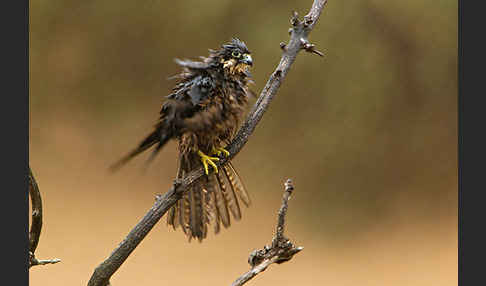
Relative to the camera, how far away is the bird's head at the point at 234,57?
1598mm

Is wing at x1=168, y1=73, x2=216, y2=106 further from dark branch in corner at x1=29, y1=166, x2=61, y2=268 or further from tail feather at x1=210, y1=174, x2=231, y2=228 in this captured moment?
dark branch in corner at x1=29, y1=166, x2=61, y2=268

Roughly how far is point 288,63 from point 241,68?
0.48 ft

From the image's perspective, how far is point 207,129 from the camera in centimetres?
155

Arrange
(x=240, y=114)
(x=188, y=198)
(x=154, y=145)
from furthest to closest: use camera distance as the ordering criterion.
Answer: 1. (x=188, y=198)
2. (x=240, y=114)
3. (x=154, y=145)

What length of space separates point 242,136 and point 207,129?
0.13 meters

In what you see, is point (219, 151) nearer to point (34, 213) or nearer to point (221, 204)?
point (221, 204)

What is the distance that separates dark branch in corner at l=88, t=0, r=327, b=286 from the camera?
5.01 feet

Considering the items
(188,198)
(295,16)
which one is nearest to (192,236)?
(188,198)

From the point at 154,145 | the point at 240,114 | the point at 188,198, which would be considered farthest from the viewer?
the point at 188,198

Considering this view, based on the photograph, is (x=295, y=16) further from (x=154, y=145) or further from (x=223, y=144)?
(x=154, y=145)

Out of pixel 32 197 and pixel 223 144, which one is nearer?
pixel 32 197

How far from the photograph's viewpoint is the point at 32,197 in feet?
4.98

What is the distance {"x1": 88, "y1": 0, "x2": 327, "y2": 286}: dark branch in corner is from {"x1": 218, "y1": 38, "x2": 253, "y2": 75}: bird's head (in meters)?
0.10

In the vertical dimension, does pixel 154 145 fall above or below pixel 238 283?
above
